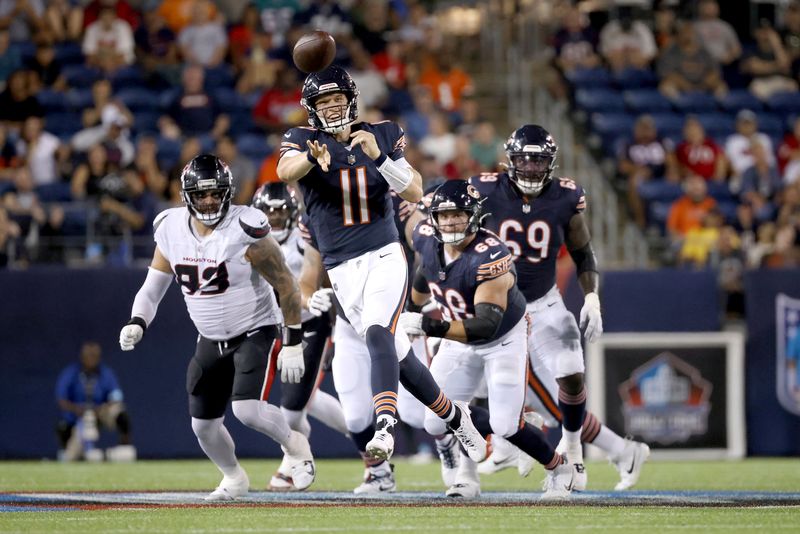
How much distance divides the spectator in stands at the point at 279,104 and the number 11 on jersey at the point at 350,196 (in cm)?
736

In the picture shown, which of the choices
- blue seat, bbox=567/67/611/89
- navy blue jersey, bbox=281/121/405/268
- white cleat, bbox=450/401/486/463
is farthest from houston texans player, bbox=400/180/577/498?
blue seat, bbox=567/67/611/89

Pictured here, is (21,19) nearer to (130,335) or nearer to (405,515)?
(130,335)

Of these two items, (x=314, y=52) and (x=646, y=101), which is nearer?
(x=314, y=52)

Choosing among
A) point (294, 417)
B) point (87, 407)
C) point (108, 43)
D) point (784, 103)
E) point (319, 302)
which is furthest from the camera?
point (784, 103)

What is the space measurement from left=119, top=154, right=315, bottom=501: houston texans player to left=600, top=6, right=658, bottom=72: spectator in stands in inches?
395

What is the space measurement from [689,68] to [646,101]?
0.91 metres

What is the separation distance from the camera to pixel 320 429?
42.7 feet

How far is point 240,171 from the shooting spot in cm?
1354

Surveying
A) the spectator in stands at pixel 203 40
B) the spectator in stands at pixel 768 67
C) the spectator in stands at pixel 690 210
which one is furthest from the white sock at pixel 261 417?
the spectator in stands at pixel 768 67

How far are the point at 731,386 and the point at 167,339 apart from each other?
5.36 metres

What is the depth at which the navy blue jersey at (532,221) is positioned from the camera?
8250 mm

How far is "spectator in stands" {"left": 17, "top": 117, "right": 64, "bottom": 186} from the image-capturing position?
538 inches

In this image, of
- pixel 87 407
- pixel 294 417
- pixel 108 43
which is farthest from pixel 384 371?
pixel 108 43

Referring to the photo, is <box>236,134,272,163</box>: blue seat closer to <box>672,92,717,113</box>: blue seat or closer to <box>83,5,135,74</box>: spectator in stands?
<box>83,5,135,74</box>: spectator in stands
